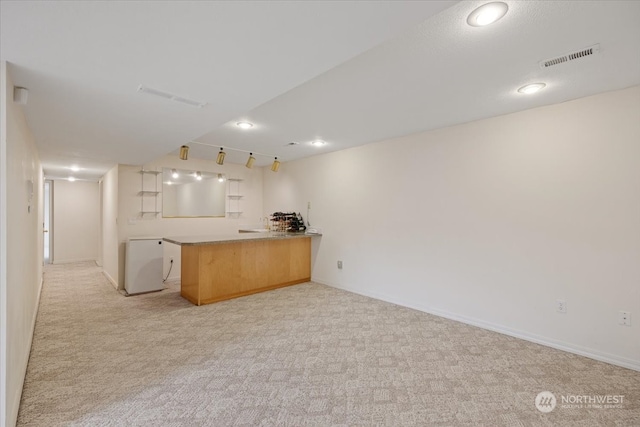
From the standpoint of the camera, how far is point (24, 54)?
1.67 meters

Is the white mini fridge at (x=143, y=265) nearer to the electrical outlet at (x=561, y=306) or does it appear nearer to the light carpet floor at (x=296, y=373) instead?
the light carpet floor at (x=296, y=373)

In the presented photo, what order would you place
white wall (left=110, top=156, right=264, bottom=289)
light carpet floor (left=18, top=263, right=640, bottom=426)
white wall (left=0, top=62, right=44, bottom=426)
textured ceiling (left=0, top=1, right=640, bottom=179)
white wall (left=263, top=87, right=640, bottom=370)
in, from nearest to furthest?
textured ceiling (left=0, top=1, right=640, bottom=179), white wall (left=0, top=62, right=44, bottom=426), light carpet floor (left=18, top=263, right=640, bottom=426), white wall (left=263, top=87, right=640, bottom=370), white wall (left=110, top=156, right=264, bottom=289)

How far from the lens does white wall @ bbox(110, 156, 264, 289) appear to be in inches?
205

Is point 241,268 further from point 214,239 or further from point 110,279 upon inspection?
point 110,279

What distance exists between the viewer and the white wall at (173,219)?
17.1 feet

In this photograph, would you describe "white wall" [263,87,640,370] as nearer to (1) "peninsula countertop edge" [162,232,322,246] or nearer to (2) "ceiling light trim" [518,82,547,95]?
(2) "ceiling light trim" [518,82,547,95]

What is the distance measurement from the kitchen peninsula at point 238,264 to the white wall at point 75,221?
516 cm

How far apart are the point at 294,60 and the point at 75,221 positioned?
29.5 ft

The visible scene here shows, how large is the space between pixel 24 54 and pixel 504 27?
8.95 feet

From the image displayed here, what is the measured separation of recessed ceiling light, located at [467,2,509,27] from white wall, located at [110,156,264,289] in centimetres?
539

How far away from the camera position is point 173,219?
226 inches

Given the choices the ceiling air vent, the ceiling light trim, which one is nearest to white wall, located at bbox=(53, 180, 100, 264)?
the ceiling light trim

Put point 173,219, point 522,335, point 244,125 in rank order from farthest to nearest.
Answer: point 173,219 < point 244,125 < point 522,335

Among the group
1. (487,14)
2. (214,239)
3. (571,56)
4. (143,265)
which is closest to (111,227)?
(143,265)
